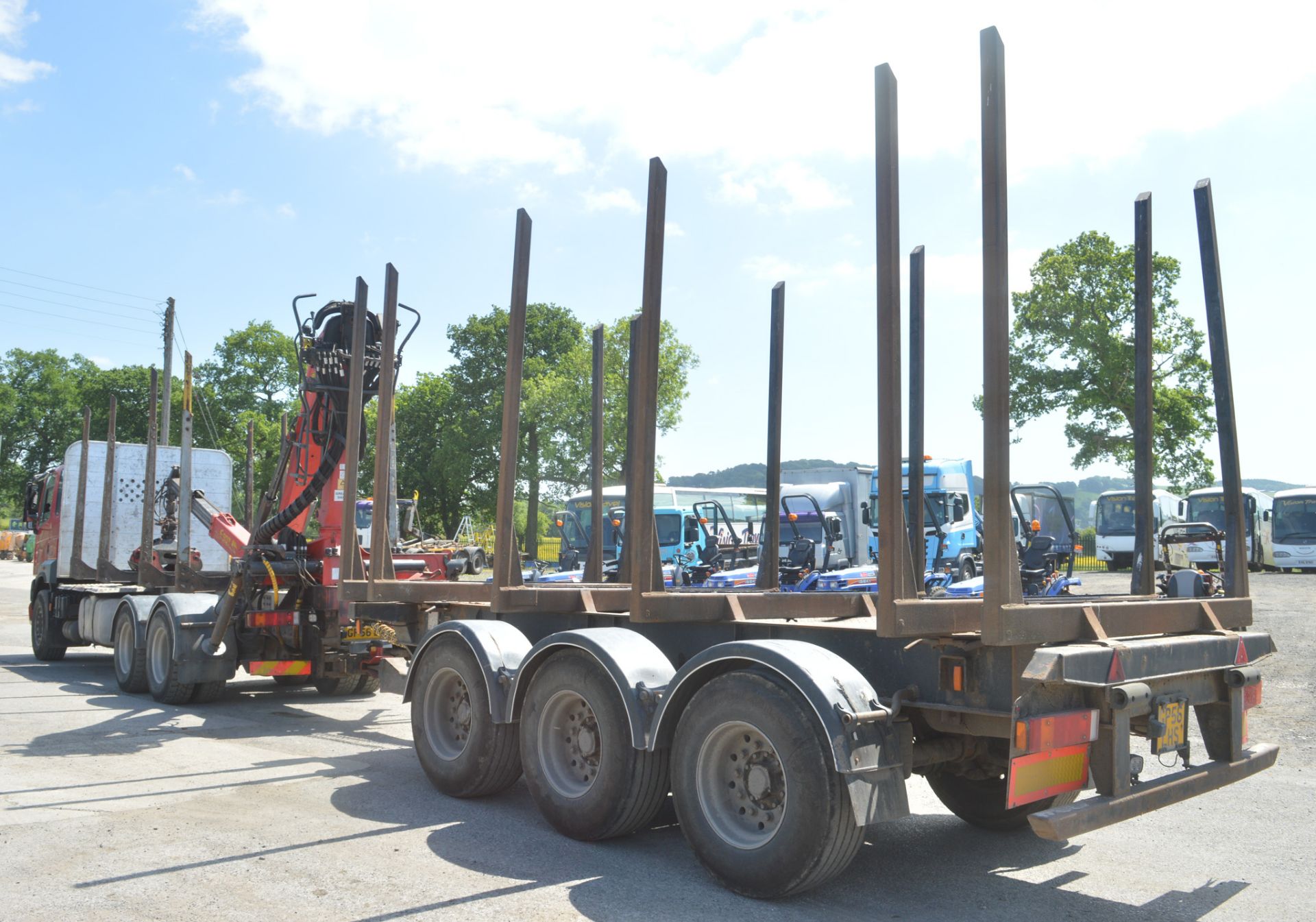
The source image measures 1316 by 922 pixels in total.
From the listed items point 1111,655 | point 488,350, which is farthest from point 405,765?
point 488,350

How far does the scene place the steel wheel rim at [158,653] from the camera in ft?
39.7

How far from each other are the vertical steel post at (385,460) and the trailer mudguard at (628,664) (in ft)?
9.55

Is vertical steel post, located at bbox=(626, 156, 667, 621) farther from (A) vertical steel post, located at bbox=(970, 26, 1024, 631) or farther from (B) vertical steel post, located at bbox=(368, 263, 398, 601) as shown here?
(B) vertical steel post, located at bbox=(368, 263, 398, 601)

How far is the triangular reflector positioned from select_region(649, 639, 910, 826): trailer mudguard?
995 millimetres

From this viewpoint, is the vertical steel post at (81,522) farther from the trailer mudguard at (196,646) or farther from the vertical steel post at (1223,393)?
the vertical steel post at (1223,393)

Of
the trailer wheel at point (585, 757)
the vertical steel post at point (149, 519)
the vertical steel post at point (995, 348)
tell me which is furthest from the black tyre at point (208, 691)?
the vertical steel post at point (995, 348)

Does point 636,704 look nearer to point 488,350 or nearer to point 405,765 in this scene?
point 405,765

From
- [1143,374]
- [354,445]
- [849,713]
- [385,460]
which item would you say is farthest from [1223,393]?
[354,445]

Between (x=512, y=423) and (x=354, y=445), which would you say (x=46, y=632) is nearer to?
(x=354, y=445)

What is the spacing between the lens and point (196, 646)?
11820mm

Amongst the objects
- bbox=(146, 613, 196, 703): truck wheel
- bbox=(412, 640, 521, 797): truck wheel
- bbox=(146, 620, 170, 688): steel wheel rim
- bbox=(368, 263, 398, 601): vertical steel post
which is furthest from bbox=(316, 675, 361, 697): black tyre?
bbox=(412, 640, 521, 797): truck wheel

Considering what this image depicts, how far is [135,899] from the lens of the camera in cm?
495

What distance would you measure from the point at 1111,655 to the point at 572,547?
2137cm

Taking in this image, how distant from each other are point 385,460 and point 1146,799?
6639 millimetres
